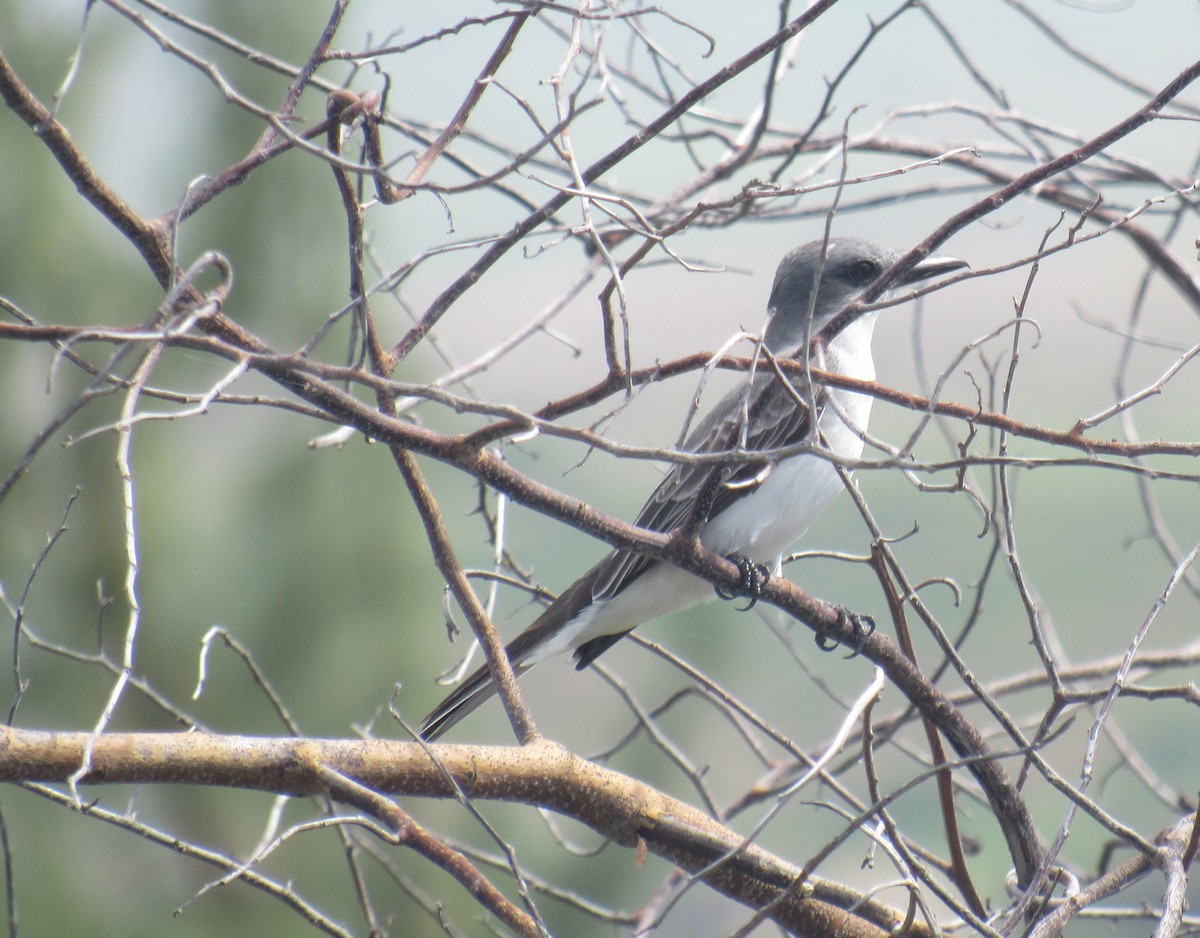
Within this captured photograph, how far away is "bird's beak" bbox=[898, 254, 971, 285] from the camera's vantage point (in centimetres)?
214

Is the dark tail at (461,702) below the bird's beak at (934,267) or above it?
below

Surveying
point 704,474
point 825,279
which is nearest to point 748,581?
point 704,474

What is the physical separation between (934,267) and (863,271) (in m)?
0.33

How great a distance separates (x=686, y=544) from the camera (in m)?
1.18

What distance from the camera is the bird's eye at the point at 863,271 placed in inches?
97.0

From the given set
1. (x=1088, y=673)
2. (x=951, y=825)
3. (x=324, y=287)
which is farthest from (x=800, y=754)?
(x=324, y=287)

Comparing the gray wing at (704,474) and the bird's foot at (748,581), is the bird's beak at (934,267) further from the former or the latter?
the bird's foot at (748,581)

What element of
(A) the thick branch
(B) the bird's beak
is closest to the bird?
(B) the bird's beak

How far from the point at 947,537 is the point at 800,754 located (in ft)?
4.71

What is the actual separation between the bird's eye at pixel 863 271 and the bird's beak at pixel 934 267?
263 millimetres

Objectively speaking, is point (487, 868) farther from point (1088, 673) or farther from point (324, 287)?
point (1088, 673)

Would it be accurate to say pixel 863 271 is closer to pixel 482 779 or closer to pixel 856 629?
pixel 856 629

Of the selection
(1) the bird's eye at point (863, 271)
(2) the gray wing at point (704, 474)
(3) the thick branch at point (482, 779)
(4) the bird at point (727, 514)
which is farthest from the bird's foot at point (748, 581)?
(1) the bird's eye at point (863, 271)

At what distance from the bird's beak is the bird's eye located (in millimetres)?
263
